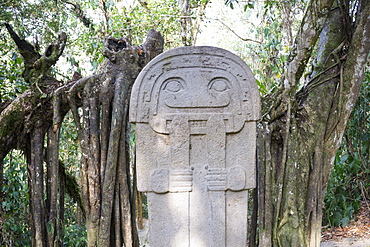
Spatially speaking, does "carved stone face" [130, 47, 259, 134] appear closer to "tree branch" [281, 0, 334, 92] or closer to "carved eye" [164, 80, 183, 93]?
"carved eye" [164, 80, 183, 93]

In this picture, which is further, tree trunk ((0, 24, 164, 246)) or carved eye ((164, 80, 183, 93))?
tree trunk ((0, 24, 164, 246))

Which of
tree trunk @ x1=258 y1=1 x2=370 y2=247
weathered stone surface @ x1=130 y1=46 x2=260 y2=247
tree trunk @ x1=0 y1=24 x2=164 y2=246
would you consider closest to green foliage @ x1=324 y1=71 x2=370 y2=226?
tree trunk @ x1=258 y1=1 x2=370 y2=247

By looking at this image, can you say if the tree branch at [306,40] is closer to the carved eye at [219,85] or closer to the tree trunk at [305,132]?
the tree trunk at [305,132]

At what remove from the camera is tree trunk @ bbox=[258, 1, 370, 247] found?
3170 mm

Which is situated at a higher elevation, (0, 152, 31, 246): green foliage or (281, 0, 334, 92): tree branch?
(281, 0, 334, 92): tree branch

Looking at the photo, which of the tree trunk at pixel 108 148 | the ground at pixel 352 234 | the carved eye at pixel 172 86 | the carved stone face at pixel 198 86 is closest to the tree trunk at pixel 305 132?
the carved stone face at pixel 198 86

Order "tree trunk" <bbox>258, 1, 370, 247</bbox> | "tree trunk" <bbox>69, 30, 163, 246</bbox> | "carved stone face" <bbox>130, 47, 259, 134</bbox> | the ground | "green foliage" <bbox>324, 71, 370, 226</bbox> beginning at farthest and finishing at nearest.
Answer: "green foliage" <bbox>324, 71, 370, 226</bbox>, the ground, "tree trunk" <bbox>258, 1, 370, 247</bbox>, "tree trunk" <bbox>69, 30, 163, 246</bbox>, "carved stone face" <bbox>130, 47, 259, 134</bbox>

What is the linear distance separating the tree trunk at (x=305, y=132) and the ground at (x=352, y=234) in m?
1.89

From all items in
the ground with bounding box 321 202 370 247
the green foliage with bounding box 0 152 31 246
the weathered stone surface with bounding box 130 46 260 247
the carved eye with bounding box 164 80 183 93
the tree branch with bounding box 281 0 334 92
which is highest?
the tree branch with bounding box 281 0 334 92

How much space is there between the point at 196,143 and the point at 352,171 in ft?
12.2

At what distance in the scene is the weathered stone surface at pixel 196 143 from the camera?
107 inches

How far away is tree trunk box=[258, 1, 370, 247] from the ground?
6.19ft

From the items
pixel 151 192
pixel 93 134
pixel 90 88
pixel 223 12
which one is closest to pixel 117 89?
pixel 90 88

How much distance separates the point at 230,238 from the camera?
284 cm
